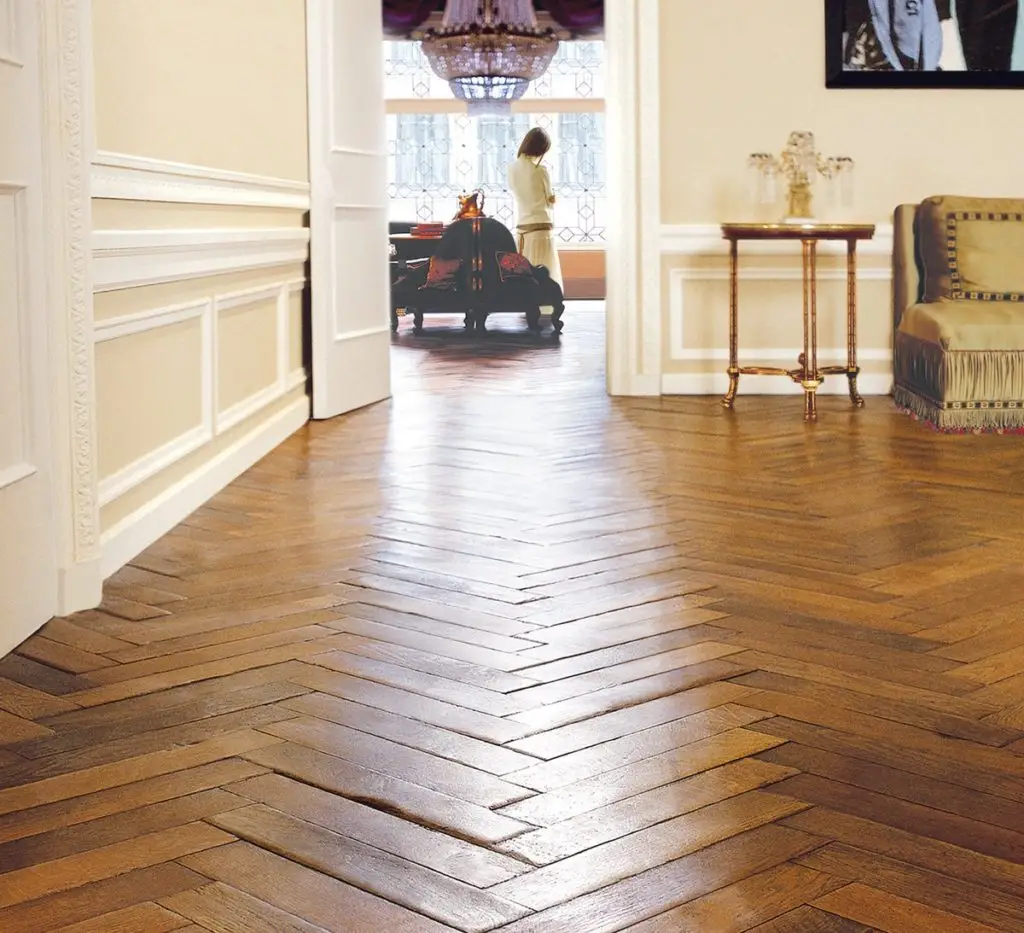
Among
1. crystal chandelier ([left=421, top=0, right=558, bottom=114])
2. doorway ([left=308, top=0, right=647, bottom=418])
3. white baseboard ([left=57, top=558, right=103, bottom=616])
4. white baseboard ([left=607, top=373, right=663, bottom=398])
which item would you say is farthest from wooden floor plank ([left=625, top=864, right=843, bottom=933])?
crystal chandelier ([left=421, top=0, right=558, bottom=114])

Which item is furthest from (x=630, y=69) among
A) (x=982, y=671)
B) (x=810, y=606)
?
(x=982, y=671)

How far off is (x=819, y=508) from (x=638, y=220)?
9.15 feet

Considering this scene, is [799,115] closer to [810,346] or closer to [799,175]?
[799,175]

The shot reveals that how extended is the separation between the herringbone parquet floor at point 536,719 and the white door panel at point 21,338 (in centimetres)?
12

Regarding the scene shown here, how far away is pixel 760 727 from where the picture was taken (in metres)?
2.09

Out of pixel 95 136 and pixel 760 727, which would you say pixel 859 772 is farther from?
pixel 95 136

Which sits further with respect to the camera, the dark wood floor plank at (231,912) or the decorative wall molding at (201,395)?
the decorative wall molding at (201,395)

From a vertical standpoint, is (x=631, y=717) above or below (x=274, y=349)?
below

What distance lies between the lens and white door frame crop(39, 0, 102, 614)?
104 inches

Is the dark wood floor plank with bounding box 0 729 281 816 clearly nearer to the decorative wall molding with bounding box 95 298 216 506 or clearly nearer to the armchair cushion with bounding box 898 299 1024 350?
the decorative wall molding with bounding box 95 298 216 506

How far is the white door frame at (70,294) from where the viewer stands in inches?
104

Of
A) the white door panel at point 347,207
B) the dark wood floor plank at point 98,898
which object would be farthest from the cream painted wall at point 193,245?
the dark wood floor plank at point 98,898


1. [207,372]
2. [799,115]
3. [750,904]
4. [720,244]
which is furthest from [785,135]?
[750,904]

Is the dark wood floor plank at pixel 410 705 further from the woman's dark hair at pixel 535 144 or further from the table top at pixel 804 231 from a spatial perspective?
the woman's dark hair at pixel 535 144
